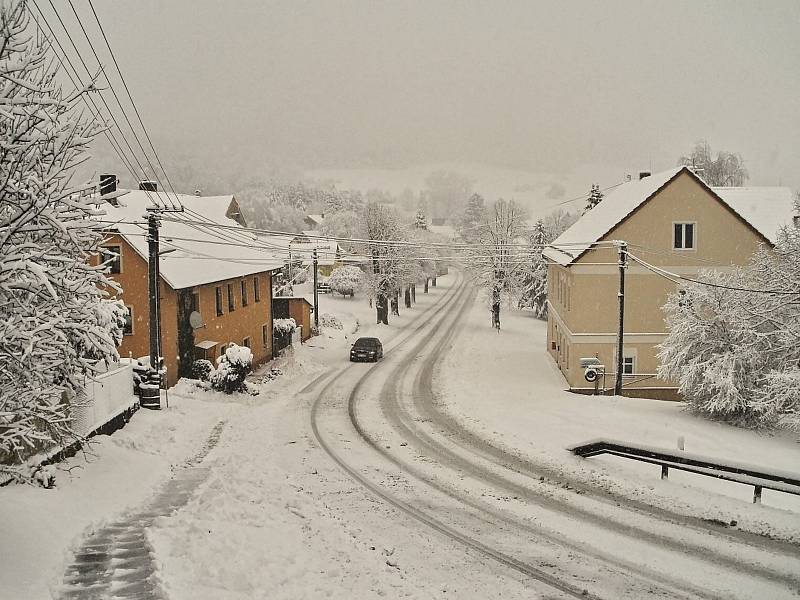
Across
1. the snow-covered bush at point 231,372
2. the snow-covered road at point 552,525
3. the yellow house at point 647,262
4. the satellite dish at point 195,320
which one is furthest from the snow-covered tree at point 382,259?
the snow-covered road at point 552,525

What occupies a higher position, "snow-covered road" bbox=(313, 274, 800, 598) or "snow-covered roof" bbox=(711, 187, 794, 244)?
"snow-covered roof" bbox=(711, 187, 794, 244)

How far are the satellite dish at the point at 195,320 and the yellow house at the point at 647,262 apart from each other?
58.0 feet

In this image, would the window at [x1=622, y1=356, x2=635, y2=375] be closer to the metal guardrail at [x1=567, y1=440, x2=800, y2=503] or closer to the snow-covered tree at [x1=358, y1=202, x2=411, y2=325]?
the metal guardrail at [x1=567, y1=440, x2=800, y2=503]

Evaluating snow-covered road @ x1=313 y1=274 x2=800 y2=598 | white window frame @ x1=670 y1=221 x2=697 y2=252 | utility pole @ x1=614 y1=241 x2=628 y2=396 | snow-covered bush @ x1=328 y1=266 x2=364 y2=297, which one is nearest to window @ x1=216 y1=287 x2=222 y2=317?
snow-covered road @ x1=313 y1=274 x2=800 y2=598

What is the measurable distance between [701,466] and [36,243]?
45.9 feet

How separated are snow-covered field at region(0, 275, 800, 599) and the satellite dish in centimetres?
314

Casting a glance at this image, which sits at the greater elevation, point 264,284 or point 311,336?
point 264,284

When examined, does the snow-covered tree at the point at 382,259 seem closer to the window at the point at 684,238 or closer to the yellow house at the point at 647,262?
the yellow house at the point at 647,262

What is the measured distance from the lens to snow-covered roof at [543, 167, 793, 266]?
30.1 meters

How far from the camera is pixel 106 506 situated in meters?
11.3

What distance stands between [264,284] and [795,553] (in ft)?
103

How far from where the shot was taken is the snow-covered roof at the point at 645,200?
30.1 m

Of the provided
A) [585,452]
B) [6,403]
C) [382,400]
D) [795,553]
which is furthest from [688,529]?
[382,400]

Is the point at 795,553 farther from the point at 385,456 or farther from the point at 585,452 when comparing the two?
the point at 385,456
